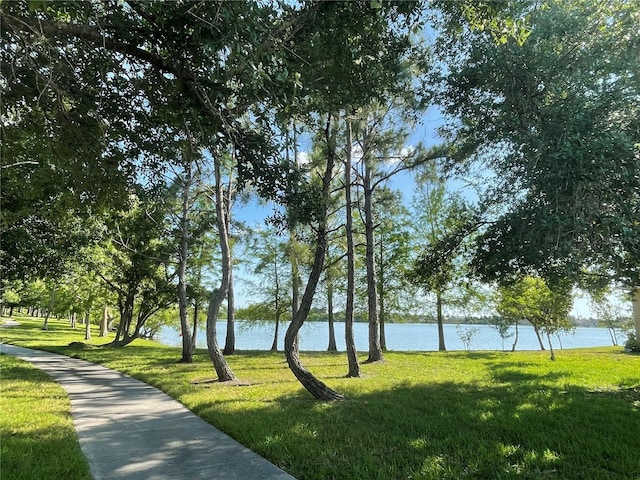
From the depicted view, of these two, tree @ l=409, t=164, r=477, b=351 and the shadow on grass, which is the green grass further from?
tree @ l=409, t=164, r=477, b=351

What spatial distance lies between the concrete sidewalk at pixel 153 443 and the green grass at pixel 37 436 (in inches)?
6.3

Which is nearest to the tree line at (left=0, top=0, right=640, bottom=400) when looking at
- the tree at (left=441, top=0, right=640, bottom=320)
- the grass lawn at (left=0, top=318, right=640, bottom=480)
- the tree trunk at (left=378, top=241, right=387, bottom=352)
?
the tree at (left=441, top=0, right=640, bottom=320)

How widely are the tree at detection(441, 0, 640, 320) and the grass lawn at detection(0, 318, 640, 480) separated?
2.09 m

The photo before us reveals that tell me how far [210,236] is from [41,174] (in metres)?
14.8

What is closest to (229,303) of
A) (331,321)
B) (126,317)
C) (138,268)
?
(138,268)

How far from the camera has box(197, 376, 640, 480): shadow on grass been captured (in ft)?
12.2

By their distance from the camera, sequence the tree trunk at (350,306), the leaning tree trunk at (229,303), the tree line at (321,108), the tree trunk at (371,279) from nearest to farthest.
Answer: the tree line at (321,108)
the tree trunk at (350,306)
the leaning tree trunk at (229,303)
the tree trunk at (371,279)

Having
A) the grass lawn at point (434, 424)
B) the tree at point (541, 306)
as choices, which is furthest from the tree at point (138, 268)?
the tree at point (541, 306)

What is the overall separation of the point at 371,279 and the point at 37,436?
375 inches

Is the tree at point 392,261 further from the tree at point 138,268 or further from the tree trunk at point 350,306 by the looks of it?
the tree at point 138,268

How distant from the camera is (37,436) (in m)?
4.42

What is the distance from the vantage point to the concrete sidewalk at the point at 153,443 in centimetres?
364

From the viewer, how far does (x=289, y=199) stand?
4250 millimetres

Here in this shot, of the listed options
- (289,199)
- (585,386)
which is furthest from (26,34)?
(585,386)
